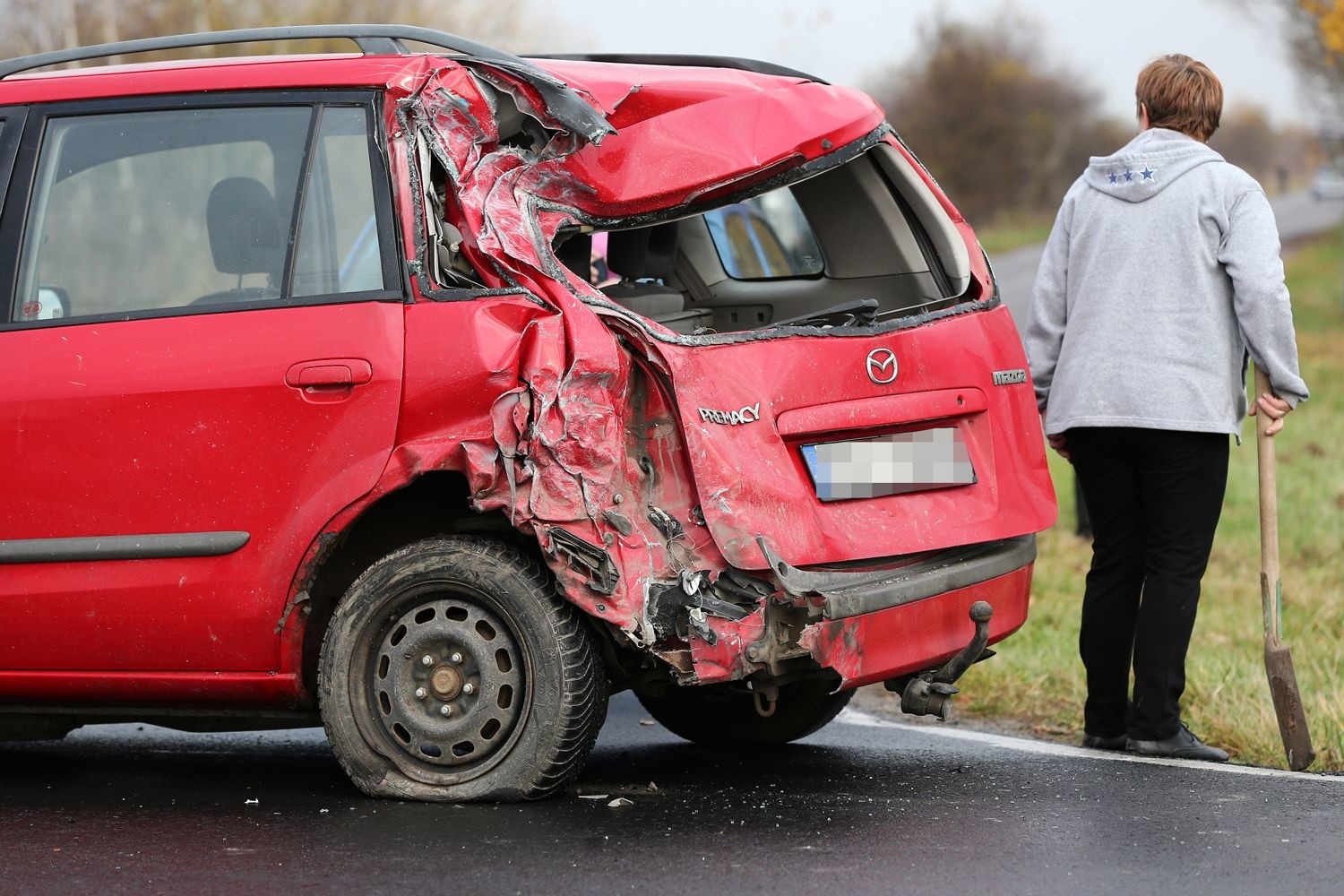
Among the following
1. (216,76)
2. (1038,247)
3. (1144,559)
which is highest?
(1038,247)

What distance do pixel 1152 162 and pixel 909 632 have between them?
1728 mm

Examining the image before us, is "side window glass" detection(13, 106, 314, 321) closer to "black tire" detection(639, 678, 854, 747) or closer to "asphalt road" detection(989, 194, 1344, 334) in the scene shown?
"black tire" detection(639, 678, 854, 747)

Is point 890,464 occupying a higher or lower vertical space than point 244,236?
lower

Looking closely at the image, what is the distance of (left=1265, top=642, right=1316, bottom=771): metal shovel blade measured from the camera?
4777mm

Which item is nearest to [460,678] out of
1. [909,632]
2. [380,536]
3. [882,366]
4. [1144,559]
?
[380,536]

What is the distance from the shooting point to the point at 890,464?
14.3ft

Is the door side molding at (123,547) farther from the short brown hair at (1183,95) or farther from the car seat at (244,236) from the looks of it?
the short brown hair at (1183,95)

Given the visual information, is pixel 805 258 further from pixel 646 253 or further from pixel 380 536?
pixel 380 536

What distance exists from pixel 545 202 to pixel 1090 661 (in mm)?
2205

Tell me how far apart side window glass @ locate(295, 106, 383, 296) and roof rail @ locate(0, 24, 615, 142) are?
234mm

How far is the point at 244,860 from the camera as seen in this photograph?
3.87 m

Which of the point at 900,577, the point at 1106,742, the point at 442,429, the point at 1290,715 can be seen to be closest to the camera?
the point at 442,429

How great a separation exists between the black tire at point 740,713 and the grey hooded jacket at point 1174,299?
3.53 feet

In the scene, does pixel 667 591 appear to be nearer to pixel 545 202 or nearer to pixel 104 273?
pixel 545 202
